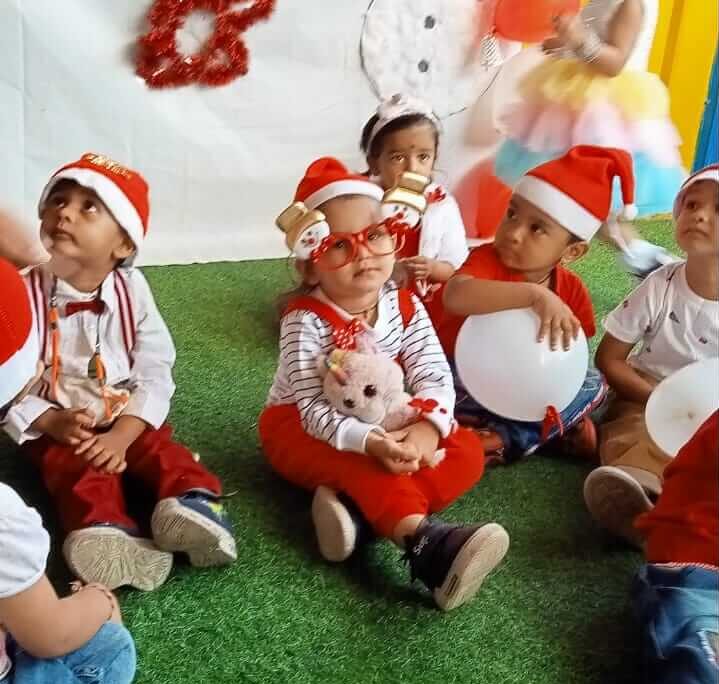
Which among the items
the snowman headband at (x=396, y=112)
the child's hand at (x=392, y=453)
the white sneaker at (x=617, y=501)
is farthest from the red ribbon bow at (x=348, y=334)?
the snowman headband at (x=396, y=112)

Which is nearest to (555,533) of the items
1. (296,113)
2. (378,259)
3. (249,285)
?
(378,259)

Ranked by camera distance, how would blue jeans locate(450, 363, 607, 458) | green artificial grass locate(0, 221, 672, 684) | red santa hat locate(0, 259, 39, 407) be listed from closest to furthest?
red santa hat locate(0, 259, 39, 407), green artificial grass locate(0, 221, 672, 684), blue jeans locate(450, 363, 607, 458)

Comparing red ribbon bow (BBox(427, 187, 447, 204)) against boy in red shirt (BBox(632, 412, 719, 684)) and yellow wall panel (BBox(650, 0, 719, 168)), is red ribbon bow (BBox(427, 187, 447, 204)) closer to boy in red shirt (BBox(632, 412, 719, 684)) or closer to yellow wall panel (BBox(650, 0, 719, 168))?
yellow wall panel (BBox(650, 0, 719, 168))

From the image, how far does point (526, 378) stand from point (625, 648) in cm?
35

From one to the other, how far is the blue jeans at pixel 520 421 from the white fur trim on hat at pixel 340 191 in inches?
11.4

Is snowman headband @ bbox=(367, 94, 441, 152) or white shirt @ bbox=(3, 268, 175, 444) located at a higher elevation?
snowman headband @ bbox=(367, 94, 441, 152)

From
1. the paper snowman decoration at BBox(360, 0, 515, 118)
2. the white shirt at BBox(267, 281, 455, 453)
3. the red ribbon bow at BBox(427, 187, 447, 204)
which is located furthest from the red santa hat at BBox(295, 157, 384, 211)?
the paper snowman decoration at BBox(360, 0, 515, 118)

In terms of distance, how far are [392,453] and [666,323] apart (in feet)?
1.31

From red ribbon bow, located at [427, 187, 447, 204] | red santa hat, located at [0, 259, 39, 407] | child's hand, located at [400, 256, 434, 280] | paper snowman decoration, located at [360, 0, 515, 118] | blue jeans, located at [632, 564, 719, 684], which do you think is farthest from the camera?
paper snowman decoration, located at [360, 0, 515, 118]

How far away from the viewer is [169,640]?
89 cm

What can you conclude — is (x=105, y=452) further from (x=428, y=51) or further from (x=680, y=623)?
(x=428, y=51)

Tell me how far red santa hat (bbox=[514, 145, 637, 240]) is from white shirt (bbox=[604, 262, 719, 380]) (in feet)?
0.36

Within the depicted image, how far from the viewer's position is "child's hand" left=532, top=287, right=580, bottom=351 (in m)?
1.15

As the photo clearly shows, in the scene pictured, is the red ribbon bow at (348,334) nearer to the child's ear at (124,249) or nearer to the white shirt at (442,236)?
the child's ear at (124,249)
